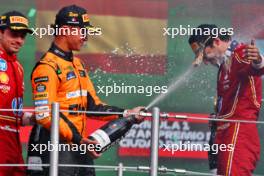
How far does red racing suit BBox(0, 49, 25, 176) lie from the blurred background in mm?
771

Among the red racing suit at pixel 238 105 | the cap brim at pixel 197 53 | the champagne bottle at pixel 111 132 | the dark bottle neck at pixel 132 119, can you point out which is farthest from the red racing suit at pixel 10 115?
the red racing suit at pixel 238 105

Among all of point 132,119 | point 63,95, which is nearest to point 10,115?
point 63,95

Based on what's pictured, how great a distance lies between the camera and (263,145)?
23.5 feet

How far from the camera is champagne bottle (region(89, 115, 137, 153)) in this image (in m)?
6.10

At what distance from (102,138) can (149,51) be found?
123 cm

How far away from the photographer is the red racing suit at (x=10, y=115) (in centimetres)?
600

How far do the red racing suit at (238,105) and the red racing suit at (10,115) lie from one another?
168cm

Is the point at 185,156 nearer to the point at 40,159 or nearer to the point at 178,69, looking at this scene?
the point at 178,69

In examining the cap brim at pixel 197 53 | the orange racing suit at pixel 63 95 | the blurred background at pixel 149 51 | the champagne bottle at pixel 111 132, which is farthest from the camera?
the cap brim at pixel 197 53

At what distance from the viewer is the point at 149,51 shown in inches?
280

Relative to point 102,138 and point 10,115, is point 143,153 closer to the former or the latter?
point 102,138

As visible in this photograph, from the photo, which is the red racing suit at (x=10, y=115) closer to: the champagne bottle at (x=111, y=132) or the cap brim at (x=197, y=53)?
the champagne bottle at (x=111, y=132)

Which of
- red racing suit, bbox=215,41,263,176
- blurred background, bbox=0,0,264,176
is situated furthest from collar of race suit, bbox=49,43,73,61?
red racing suit, bbox=215,41,263,176

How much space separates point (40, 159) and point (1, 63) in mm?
668
